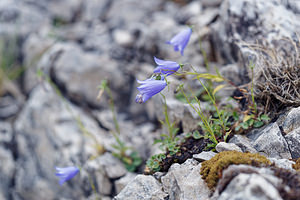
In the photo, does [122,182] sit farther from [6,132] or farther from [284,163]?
[6,132]

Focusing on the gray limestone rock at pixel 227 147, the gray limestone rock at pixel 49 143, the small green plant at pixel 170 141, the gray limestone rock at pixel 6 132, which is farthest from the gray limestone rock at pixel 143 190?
the gray limestone rock at pixel 6 132

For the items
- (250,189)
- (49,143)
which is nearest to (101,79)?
(49,143)

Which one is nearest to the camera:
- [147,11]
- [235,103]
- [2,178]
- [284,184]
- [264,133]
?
[284,184]

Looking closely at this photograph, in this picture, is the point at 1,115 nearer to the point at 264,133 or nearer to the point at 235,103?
the point at 235,103

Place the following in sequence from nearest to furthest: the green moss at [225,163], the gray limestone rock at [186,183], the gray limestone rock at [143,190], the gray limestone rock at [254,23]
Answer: the green moss at [225,163]
the gray limestone rock at [186,183]
the gray limestone rock at [143,190]
the gray limestone rock at [254,23]

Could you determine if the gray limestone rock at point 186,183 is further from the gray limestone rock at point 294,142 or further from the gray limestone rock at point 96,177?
the gray limestone rock at point 96,177

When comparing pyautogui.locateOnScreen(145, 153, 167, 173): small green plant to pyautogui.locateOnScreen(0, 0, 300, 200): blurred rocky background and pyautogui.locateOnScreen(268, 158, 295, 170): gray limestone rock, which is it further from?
pyautogui.locateOnScreen(268, 158, 295, 170): gray limestone rock

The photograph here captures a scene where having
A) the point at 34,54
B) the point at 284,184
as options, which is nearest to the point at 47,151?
the point at 34,54

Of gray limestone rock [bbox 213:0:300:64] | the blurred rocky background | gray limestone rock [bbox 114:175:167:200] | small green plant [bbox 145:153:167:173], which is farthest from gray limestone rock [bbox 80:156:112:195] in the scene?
gray limestone rock [bbox 213:0:300:64]

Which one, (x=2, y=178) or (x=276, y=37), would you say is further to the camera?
(x=2, y=178)
